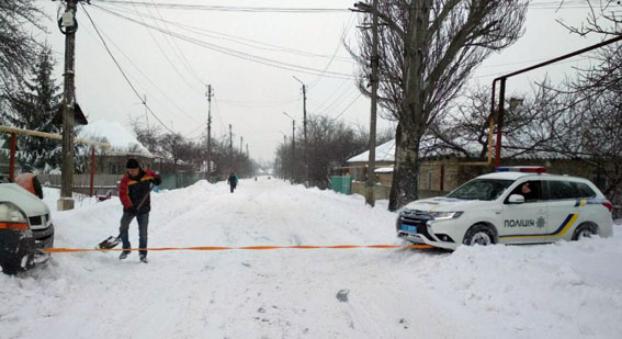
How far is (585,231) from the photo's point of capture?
7.72 meters

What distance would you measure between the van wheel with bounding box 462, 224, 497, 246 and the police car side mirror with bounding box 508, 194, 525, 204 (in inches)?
26.1

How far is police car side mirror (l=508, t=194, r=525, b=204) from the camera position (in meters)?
7.18

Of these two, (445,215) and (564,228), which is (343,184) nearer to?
(564,228)

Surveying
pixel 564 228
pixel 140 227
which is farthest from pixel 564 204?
pixel 140 227

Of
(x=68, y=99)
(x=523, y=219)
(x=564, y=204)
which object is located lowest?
(x=523, y=219)

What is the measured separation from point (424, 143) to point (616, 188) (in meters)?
7.94

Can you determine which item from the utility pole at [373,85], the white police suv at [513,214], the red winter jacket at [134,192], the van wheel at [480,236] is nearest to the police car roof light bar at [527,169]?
the white police suv at [513,214]

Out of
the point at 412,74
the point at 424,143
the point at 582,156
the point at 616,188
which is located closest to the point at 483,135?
the point at 424,143

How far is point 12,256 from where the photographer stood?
4.58 meters

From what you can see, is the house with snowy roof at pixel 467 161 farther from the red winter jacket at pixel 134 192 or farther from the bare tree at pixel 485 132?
the red winter jacket at pixel 134 192

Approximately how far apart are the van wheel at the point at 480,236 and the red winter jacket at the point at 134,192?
5.85 m

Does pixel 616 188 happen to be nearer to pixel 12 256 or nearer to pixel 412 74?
pixel 412 74

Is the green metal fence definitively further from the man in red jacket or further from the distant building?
the man in red jacket

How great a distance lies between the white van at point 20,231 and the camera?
4582 mm
